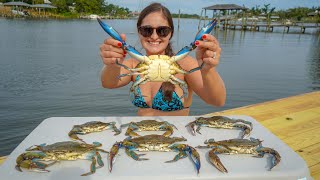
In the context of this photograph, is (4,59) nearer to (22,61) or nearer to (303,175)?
(22,61)

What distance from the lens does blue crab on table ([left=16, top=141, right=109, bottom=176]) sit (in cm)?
240

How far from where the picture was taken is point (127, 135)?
312cm

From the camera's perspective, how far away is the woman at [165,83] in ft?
9.71

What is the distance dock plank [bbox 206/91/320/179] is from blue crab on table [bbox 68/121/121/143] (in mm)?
2409

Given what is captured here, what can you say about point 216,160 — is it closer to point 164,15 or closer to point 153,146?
point 153,146

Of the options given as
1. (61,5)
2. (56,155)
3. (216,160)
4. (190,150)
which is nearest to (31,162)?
(56,155)

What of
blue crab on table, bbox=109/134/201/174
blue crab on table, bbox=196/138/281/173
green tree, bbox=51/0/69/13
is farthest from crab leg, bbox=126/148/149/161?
green tree, bbox=51/0/69/13

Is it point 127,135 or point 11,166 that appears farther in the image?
point 127,135

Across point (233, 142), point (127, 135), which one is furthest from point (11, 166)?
point (233, 142)

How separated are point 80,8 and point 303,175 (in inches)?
4280

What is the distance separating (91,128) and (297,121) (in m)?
3.77

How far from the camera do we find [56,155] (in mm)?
2545

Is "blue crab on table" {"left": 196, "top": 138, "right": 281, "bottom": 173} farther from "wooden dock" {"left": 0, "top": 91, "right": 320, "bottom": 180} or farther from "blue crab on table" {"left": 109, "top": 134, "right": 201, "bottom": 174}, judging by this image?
"wooden dock" {"left": 0, "top": 91, "right": 320, "bottom": 180}

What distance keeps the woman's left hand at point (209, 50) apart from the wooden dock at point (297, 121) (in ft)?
6.09
